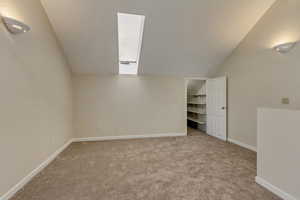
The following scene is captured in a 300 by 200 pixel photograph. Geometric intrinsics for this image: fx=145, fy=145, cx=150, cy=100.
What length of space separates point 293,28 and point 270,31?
0.43 meters

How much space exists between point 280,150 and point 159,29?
2931 millimetres

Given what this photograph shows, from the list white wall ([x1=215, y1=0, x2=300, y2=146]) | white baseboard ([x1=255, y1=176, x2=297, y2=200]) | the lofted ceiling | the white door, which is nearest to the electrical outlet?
white wall ([x1=215, y1=0, x2=300, y2=146])

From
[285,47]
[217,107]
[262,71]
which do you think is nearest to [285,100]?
[262,71]

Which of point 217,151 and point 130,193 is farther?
point 217,151

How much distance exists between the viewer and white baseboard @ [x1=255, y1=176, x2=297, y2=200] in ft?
5.61

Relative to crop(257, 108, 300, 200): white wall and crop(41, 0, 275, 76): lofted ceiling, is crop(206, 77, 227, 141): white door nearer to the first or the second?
crop(41, 0, 275, 76): lofted ceiling

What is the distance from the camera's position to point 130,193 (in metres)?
1.87

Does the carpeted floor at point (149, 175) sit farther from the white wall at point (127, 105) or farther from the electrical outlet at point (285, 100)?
the electrical outlet at point (285, 100)

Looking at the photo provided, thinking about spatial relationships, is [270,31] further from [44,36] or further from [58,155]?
[58,155]

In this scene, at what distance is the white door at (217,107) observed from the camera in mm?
4266

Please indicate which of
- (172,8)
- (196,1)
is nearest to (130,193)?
(172,8)

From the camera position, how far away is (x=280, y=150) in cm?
181

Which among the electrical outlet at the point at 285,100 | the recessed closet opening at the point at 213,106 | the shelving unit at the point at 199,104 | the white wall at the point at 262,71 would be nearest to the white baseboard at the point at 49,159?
the recessed closet opening at the point at 213,106

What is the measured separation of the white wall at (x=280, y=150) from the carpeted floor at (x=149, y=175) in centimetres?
21
